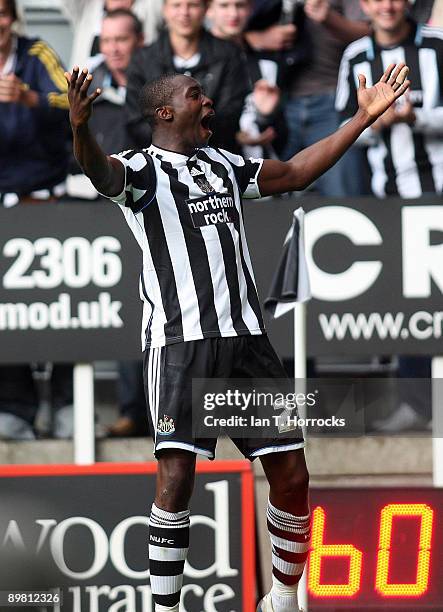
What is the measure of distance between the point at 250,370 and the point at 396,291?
2.34 metres

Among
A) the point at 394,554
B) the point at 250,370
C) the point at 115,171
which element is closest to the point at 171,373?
the point at 250,370

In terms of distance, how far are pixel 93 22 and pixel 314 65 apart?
133cm

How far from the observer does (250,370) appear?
5.16m

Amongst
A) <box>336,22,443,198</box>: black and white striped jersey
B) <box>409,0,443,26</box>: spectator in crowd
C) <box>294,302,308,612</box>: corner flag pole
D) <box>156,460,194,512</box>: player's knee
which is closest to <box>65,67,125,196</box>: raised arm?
<box>156,460,194,512</box>: player's knee

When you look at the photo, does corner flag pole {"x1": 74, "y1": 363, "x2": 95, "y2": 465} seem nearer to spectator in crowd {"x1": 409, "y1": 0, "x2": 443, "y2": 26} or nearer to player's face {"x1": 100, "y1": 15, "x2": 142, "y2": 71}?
player's face {"x1": 100, "y1": 15, "x2": 142, "y2": 71}

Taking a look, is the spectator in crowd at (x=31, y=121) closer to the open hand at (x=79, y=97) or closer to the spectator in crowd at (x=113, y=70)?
the spectator in crowd at (x=113, y=70)

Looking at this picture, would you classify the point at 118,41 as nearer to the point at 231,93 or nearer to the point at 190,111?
the point at 231,93

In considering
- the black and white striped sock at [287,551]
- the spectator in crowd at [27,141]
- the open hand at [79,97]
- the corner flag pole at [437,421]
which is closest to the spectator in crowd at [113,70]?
the spectator in crowd at [27,141]

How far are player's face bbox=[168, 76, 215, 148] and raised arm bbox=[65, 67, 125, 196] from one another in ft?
1.12

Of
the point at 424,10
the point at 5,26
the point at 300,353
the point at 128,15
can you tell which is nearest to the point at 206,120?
the point at 300,353

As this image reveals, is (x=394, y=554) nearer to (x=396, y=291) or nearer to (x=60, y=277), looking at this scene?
(x=396, y=291)

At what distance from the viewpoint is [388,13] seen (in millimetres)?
7480

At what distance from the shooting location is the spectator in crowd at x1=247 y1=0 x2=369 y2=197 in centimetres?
774

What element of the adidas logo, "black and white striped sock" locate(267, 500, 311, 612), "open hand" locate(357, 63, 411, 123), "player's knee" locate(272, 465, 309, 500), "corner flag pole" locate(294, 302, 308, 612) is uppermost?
"open hand" locate(357, 63, 411, 123)
